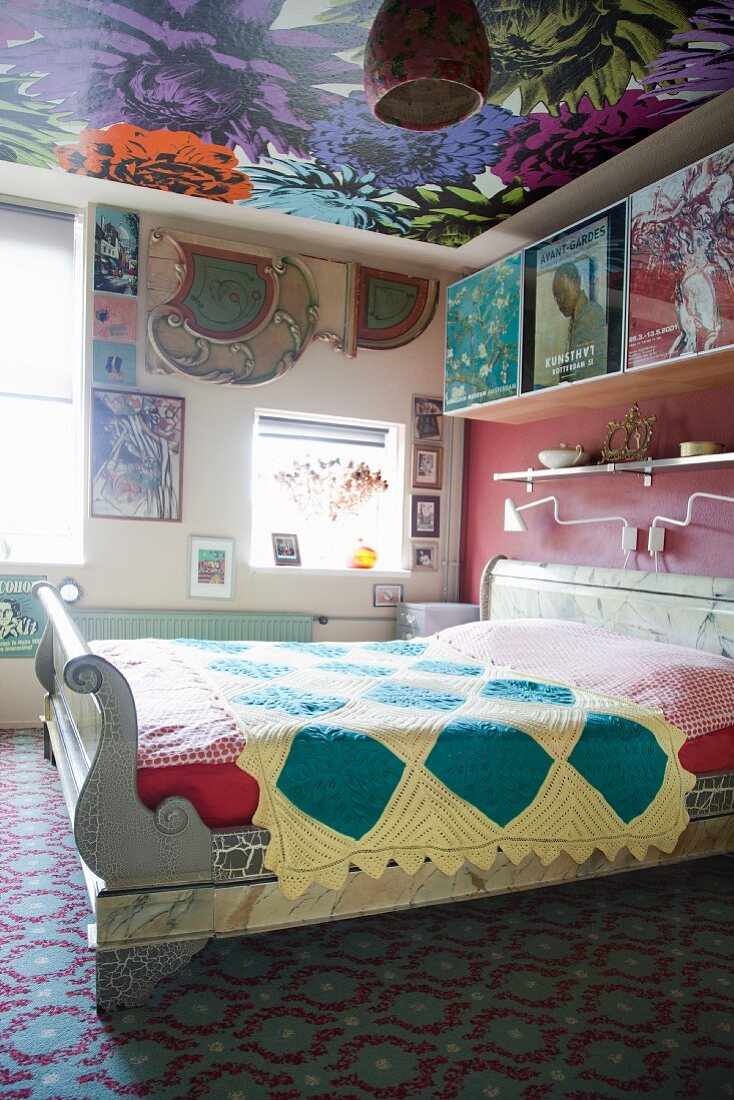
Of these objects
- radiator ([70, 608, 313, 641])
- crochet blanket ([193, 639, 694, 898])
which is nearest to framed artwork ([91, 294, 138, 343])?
radiator ([70, 608, 313, 641])

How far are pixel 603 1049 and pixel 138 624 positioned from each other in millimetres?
3292

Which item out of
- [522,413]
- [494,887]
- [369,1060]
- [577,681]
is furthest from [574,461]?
[369,1060]

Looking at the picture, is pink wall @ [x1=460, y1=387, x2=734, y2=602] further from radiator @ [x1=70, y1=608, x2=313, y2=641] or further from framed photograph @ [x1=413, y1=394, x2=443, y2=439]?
radiator @ [x1=70, y1=608, x2=313, y2=641]

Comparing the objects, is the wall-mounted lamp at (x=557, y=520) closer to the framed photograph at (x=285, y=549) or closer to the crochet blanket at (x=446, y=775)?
the crochet blanket at (x=446, y=775)

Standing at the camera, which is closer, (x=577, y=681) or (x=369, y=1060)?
(x=369, y=1060)

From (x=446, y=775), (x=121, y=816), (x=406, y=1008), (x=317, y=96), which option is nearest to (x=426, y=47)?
(x=317, y=96)

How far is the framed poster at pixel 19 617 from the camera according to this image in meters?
4.26

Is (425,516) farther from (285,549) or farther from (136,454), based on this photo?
(136,454)

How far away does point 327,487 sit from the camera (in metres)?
5.06

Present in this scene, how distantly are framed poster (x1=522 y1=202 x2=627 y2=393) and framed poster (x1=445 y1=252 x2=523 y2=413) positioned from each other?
106mm

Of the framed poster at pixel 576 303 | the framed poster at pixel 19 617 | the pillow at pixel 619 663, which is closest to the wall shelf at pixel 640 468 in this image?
the framed poster at pixel 576 303

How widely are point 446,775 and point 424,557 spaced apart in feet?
10.4

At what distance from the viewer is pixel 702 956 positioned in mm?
2188

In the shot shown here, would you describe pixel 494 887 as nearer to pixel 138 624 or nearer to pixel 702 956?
pixel 702 956
